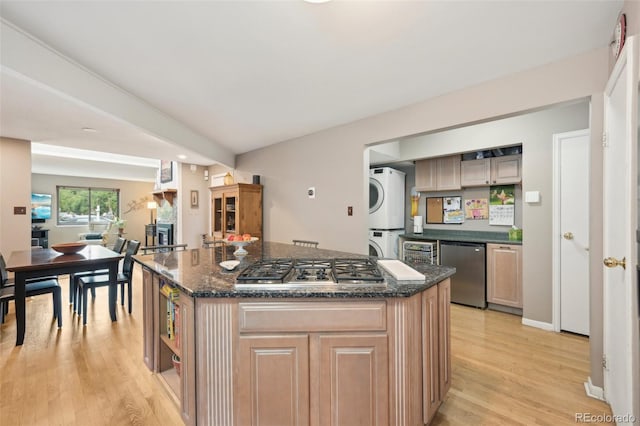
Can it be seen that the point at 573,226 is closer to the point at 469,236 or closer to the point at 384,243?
the point at 469,236

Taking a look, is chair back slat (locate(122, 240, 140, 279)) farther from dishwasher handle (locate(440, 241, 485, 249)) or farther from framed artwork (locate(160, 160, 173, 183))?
dishwasher handle (locate(440, 241, 485, 249))

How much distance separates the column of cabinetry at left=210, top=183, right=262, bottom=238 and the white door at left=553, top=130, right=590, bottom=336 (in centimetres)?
388

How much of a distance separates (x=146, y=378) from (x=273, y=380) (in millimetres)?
1312

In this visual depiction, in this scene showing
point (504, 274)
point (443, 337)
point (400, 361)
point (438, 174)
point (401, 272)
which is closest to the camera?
point (400, 361)

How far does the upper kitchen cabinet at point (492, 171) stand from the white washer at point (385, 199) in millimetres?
1022

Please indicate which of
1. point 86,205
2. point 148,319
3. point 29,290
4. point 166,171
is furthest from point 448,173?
point 86,205

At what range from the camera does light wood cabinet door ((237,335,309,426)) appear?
1.35 metres

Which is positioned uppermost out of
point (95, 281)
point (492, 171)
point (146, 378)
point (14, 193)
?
point (492, 171)

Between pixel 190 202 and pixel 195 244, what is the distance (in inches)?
35.8

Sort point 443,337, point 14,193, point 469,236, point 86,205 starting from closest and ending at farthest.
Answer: point 443,337, point 14,193, point 469,236, point 86,205

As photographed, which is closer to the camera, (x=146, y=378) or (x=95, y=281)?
(x=146, y=378)

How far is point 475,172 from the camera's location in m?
3.94

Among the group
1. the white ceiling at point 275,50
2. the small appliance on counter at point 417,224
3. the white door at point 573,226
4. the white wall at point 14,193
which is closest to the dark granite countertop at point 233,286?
the white ceiling at point 275,50

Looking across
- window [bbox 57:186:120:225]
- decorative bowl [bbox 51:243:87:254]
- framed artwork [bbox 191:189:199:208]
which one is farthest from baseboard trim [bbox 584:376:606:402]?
window [bbox 57:186:120:225]
